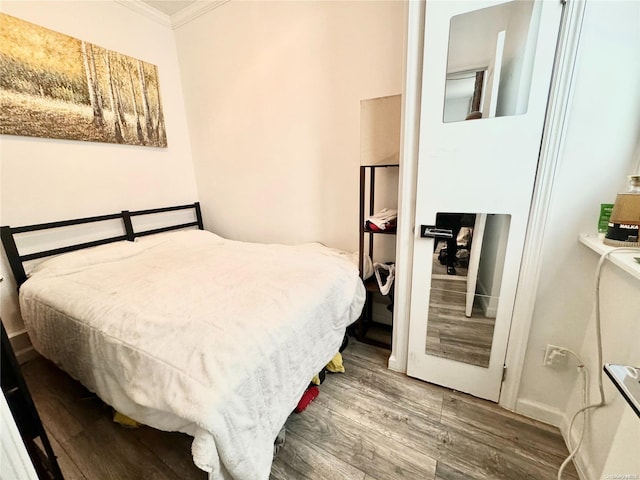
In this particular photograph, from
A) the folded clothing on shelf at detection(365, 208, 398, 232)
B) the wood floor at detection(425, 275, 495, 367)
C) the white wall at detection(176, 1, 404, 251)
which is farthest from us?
the white wall at detection(176, 1, 404, 251)

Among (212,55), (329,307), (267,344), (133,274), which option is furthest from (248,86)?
(267,344)

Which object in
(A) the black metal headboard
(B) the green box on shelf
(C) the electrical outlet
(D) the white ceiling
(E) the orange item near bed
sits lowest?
(E) the orange item near bed

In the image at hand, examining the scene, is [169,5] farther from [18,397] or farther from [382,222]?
[18,397]

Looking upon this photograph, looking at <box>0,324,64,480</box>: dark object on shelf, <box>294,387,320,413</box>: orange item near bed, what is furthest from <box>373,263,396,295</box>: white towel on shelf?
<box>0,324,64,480</box>: dark object on shelf

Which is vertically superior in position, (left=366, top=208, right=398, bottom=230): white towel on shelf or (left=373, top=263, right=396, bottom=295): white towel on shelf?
(left=366, top=208, right=398, bottom=230): white towel on shelf

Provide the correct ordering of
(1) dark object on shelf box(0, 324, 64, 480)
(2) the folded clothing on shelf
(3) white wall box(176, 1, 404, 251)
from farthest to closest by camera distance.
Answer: (3) white wall box(176, 1, 404, 251)
(2) the folded clothing on shelf
(1) dark object on shelf box(0, 324, 64, 480)

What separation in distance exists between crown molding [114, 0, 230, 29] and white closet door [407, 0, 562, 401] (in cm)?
220

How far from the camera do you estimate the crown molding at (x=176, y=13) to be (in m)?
2.28

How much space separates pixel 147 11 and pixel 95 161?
1.52 m

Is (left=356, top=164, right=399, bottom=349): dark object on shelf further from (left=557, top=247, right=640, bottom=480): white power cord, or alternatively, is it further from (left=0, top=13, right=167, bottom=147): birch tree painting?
(left=0, top=13, right=167, bottom=147): birch tree painting

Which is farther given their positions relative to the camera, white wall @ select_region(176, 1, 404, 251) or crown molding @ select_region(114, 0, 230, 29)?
crown molding @ select_region(114, 0, 230, 29)

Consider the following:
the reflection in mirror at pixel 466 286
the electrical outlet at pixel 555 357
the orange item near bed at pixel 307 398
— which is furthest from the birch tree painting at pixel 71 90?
the electrical outlet at pixel 555 357

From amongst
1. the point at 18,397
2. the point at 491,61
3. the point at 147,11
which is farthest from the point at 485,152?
the point at 147,11

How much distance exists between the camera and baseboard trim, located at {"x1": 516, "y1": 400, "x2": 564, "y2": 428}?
1.29 metres
